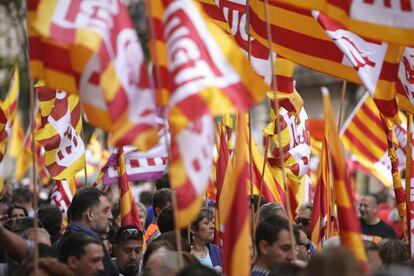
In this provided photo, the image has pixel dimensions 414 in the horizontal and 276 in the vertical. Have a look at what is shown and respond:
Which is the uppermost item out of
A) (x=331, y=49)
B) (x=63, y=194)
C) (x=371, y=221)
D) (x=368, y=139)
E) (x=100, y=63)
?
(x=331, y=49)

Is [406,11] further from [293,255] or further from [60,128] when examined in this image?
[60,128]

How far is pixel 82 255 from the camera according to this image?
8.05m

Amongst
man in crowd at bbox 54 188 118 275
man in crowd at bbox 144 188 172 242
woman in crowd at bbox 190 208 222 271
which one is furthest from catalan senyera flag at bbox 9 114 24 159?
woman in crowd at bbox 190 208 222 271

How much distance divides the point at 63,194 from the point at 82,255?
6.04 m

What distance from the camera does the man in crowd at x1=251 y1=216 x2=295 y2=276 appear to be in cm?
794

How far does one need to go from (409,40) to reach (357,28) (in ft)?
1.24

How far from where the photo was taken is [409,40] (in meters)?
8.64

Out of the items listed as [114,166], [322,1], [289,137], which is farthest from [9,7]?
[322,1]

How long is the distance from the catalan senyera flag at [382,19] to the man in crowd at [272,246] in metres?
1.62

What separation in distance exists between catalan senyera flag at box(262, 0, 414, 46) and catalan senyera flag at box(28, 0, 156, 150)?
1.70 metres

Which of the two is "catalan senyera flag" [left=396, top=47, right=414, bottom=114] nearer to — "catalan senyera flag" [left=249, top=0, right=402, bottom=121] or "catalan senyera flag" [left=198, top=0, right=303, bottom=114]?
"catalan senyera flag" [left=249, top=0, right=402, bottom=121]

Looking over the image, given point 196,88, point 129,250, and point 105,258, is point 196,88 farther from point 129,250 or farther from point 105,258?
point 129,250

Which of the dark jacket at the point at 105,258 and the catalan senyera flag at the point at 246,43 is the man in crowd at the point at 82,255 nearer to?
the dark jacket at the point at 105,258

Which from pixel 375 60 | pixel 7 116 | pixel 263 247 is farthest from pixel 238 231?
pixel 7 116
